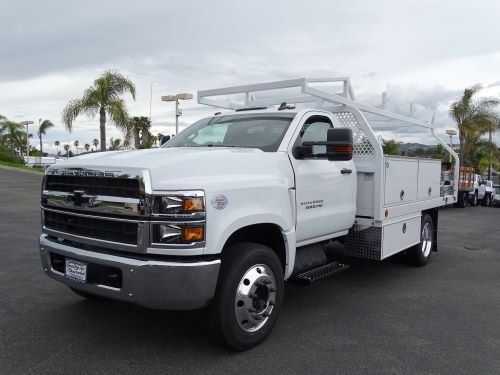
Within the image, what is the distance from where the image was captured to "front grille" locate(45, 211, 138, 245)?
3361 millimetres

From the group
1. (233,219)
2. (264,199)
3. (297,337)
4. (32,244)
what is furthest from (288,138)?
(32,244)

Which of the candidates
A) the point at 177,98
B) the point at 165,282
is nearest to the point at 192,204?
the point at 165,282

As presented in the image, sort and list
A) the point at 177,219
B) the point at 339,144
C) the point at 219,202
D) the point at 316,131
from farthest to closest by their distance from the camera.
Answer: the point at 316,131 → the point at 339,144 → the point at 219,202 → the point at 177,219

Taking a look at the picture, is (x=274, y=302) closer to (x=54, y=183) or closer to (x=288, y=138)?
(x=288, y=138)

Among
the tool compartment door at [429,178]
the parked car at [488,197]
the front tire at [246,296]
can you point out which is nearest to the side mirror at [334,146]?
the front tire at [246,296]

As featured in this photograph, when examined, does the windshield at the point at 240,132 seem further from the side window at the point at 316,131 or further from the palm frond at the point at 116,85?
the palm frond at the point at 116,85

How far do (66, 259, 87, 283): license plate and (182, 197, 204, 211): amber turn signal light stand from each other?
38.9 inches

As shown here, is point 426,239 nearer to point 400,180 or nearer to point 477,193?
point 400,180

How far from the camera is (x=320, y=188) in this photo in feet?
14.8

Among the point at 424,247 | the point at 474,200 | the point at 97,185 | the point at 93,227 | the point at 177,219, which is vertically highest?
the point at 97,185

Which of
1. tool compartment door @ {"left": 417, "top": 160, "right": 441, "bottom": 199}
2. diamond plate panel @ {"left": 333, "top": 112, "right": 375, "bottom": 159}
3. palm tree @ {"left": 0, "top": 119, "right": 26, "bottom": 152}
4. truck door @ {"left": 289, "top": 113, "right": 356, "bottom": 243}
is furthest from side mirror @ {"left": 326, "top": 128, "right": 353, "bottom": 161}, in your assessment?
palm tree @ {"left": 0, "top": 119, "right": 26, "bottom": 152}

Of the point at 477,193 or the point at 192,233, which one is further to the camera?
the point at 477,193

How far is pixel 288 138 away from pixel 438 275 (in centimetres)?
353

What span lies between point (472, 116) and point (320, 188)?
28.3 metres
